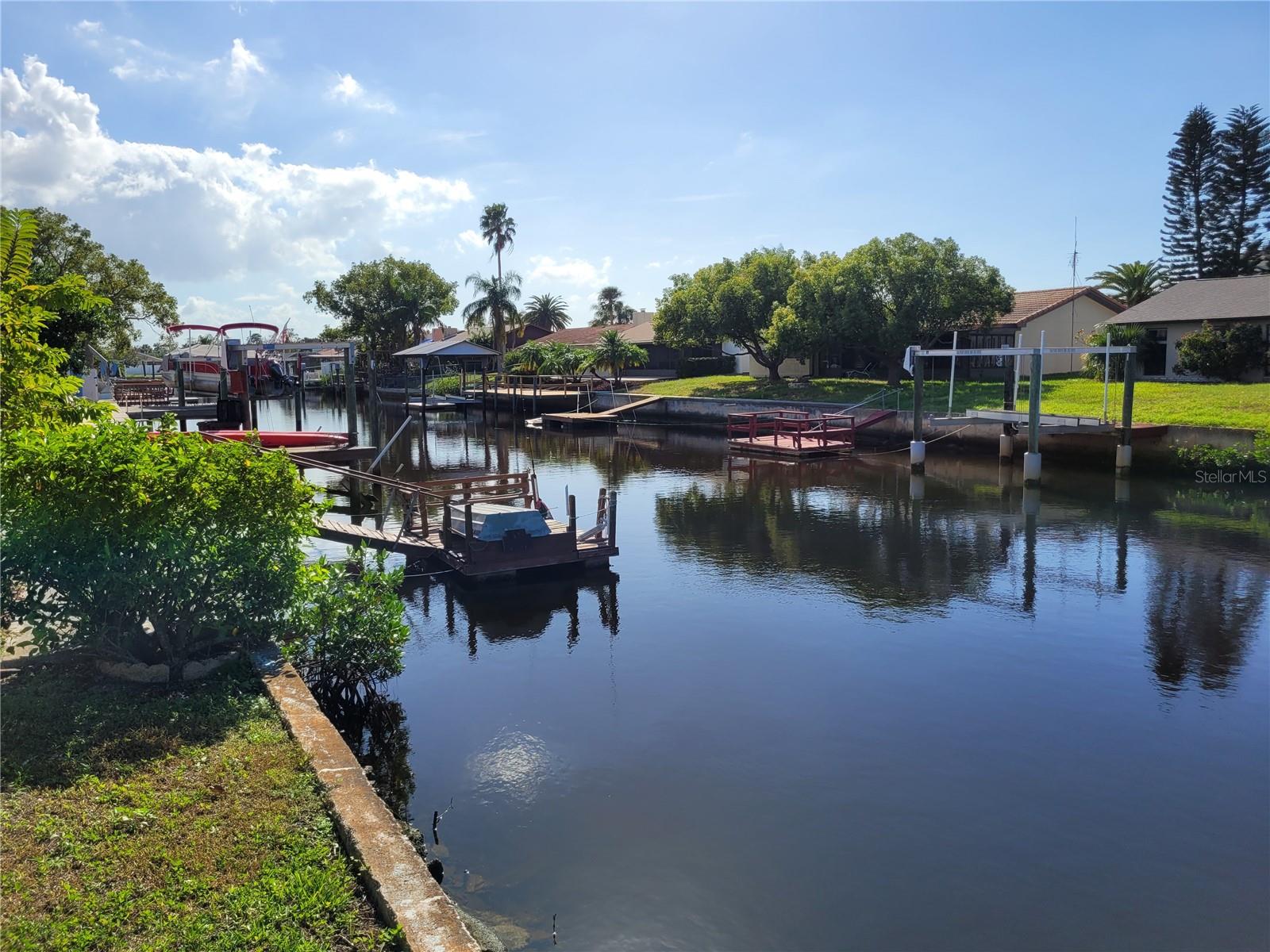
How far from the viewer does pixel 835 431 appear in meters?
40.1

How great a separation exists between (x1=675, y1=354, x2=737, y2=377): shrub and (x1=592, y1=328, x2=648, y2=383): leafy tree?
4.36 metres

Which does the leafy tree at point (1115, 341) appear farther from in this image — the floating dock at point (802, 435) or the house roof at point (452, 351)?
the house roof at point (452, 351)

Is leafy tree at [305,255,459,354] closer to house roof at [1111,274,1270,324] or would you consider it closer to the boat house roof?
the boat house roof

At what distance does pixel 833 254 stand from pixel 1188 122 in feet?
77.5

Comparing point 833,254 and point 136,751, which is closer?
point 136,751

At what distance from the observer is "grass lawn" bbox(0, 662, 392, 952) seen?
19.1 ft

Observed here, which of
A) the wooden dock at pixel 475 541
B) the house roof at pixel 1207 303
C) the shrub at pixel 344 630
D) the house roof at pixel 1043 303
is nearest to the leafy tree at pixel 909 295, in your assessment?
the house roof at pixel 1043 303

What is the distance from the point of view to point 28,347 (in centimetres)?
1112

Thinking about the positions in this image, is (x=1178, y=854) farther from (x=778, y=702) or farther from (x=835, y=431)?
(x=835, y=431)

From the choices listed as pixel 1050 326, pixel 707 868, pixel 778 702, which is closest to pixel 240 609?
pixel 707 868

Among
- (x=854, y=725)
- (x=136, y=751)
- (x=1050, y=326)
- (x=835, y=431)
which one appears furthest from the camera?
(x=1050, y=326)

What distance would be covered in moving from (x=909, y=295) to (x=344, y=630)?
41681 mm

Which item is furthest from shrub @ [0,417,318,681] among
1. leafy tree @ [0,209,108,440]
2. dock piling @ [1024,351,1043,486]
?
dock piling @ [1024,351,1043,486]

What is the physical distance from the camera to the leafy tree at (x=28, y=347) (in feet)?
35.7
